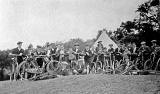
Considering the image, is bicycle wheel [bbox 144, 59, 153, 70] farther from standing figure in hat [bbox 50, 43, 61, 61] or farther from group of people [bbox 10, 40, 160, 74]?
standing figure in hat [bbox 50, 43, 61, 61]

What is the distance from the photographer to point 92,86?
12.6 meters

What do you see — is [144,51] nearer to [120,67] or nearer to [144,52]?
[144,52]

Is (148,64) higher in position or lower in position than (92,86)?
higher

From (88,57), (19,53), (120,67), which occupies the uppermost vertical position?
(19,53)

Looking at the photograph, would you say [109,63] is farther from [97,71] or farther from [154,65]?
[154,65]

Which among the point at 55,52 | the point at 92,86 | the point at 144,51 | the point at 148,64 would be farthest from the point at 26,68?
the point at 148,64

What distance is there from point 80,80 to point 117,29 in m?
30.6

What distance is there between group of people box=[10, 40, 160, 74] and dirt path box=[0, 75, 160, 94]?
2.09m

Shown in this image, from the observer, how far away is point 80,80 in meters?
13.8

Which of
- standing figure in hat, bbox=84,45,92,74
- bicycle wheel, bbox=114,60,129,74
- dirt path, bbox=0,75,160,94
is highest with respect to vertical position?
standing figure in hat, bbox=84,45,92,74

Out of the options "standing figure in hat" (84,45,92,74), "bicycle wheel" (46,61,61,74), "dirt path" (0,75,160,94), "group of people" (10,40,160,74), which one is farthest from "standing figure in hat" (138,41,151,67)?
"bicycle wheel" (46,61,61,74)

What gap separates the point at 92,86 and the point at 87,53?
4893 mm

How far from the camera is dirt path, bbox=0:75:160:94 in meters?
11.8

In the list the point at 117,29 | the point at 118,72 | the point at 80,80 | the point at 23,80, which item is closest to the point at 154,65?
the point at 118,72
